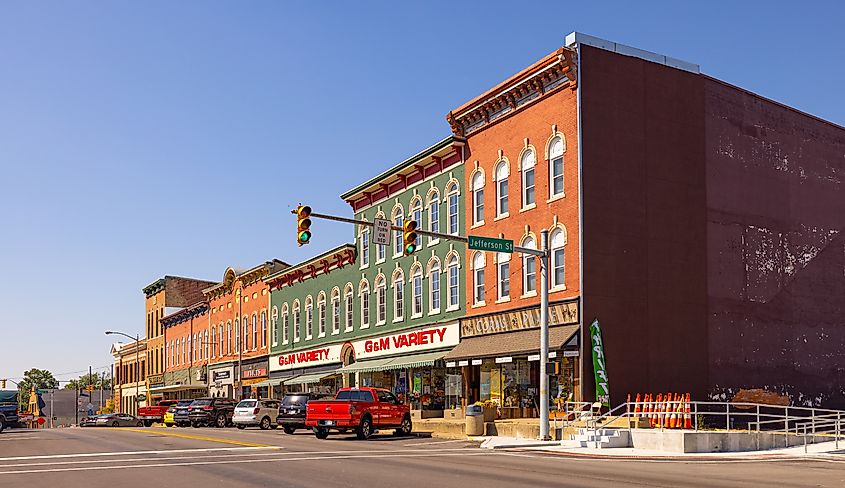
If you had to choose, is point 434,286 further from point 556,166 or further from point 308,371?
point 308,371

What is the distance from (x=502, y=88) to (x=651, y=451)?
1763 centimetres


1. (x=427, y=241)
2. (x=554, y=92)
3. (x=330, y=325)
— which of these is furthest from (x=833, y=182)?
(x=330, y=325)

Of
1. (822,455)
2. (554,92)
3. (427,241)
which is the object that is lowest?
(822,455)

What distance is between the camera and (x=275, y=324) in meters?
65.4

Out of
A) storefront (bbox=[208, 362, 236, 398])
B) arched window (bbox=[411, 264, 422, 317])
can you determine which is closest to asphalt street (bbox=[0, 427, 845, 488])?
arched window (bbox=[411, 264, 422, 317])

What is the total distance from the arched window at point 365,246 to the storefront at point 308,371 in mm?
5460

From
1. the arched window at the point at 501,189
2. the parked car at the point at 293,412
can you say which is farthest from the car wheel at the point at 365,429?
the arched window at the point at 501,189

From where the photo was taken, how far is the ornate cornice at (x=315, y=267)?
179 ft

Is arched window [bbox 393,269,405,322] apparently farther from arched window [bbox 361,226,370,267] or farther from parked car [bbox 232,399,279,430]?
parked car [bbox 232,399,279,430]

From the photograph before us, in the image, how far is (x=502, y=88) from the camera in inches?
1529

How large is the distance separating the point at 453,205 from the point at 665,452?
1944 centimetres

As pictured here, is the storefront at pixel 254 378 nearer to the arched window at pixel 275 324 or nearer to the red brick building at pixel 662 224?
the arched window at pixel 275 324

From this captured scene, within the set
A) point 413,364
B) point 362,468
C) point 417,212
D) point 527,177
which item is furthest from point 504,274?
point 362,468

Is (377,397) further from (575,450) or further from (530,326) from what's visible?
(575,450)
